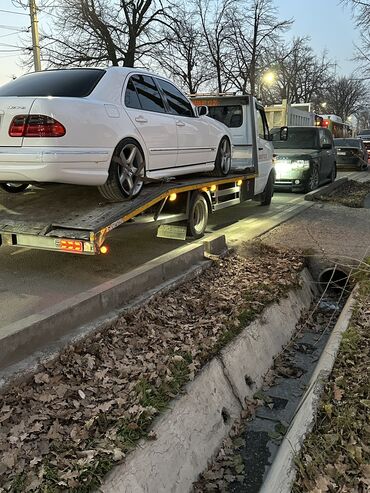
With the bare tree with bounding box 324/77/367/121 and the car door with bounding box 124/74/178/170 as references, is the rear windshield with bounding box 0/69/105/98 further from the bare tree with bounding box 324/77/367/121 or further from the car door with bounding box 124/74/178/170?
the bare tree with bounding box 324/77/367/121

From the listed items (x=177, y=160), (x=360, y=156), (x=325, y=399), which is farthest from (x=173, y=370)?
(x=360, y=156)

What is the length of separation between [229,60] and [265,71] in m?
2.50

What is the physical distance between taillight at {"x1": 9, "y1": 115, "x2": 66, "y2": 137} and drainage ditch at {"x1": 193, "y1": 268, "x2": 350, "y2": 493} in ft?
10.4

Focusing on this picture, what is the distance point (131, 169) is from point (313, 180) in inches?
383

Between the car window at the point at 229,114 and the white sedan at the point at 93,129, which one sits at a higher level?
the car window at the point at 229,114

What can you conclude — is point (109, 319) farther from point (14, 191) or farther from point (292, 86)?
point (292, 86)

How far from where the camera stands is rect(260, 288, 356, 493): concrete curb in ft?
9.81

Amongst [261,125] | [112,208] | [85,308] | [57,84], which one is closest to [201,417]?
[85,308]

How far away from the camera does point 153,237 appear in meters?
7.50

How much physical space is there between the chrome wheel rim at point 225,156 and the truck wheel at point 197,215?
1129 mm

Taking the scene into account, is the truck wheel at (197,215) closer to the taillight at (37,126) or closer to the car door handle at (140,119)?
the car door handle at (140,119)

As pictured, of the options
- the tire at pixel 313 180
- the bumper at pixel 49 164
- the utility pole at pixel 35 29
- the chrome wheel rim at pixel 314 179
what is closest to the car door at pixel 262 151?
the tire at pixel 313 180

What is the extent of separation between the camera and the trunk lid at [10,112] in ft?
15.1

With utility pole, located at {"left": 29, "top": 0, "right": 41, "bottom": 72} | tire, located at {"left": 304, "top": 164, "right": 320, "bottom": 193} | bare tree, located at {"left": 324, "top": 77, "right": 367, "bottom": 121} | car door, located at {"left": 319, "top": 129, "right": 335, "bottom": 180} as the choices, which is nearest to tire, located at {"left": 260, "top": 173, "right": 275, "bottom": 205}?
tire, located at {"left": 304, "top": 164, "right": 320, "bottom": 193}
